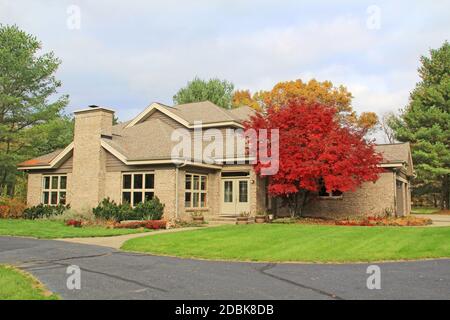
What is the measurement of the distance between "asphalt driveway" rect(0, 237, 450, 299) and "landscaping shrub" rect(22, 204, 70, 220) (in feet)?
42.6

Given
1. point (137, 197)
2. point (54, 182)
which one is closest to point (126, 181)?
point (137, 197)

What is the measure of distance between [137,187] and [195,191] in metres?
3.20

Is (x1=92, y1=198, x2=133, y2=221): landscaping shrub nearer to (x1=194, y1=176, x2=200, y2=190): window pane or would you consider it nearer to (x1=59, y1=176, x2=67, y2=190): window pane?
(x1=194, y1=176, x2=200, y2=190): window pane

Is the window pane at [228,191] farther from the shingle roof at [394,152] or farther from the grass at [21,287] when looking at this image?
the grass at [21,287]

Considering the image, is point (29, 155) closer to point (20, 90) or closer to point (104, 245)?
point (20, 90)

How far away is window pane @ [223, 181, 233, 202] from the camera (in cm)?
2519

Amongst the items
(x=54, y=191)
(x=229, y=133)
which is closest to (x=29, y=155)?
(x=54, y=191)

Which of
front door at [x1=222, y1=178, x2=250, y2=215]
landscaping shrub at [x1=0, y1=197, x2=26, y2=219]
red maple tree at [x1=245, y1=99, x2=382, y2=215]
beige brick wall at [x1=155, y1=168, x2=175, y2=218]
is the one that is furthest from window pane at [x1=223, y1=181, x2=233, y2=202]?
landscaping shrub at [x1=0, y1=197, x2=26, y2=219]

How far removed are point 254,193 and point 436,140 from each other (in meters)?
25.6

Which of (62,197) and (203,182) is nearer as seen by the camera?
(203,182)

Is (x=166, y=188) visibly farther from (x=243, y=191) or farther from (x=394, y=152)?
(x=394, y=152)

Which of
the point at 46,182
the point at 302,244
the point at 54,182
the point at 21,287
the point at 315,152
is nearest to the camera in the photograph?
the point at 21,287

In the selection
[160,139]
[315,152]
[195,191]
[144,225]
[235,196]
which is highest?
[160,139]

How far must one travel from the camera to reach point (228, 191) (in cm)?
2527
